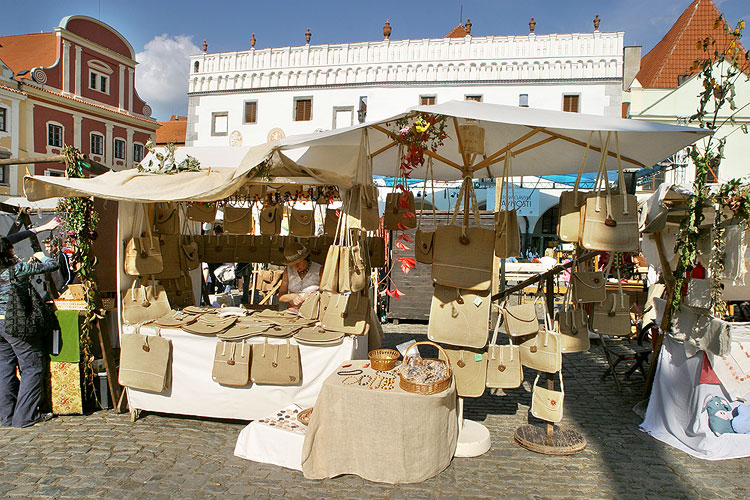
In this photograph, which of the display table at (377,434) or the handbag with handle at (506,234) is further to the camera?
the handbag with handle at (506,234)

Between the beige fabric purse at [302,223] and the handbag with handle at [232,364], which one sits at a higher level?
the beige fabric purse at [302,223]

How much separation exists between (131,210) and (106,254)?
0.50m

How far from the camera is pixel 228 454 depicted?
3697 millimetres

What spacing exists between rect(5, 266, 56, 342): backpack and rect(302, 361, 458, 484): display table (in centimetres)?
261

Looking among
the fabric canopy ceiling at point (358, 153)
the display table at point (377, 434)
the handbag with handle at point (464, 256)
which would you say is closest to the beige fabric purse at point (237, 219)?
the fabric canopy ceiling at point (358, 153)

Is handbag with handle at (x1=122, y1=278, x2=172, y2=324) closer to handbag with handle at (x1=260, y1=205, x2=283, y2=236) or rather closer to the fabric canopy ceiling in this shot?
the fabric canopy ceiling

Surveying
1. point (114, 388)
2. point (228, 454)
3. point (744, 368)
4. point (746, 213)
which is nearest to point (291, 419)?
point (228, 454)

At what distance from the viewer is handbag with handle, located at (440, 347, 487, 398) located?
3846 millimetres

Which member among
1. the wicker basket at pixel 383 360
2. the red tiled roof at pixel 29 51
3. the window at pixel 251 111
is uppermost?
the red tiled roof at pixel 29 51

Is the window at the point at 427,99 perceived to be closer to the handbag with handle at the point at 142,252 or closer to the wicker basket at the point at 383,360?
the handbag with handle at the point at 142,252

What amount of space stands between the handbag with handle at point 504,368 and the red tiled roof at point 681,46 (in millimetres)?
19859

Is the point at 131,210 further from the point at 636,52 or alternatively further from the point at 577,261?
the point at 636,52

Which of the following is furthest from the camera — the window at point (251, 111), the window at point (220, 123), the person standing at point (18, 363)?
Result: the window at point (220, 123)

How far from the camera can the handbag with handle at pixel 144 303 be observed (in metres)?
4.44
